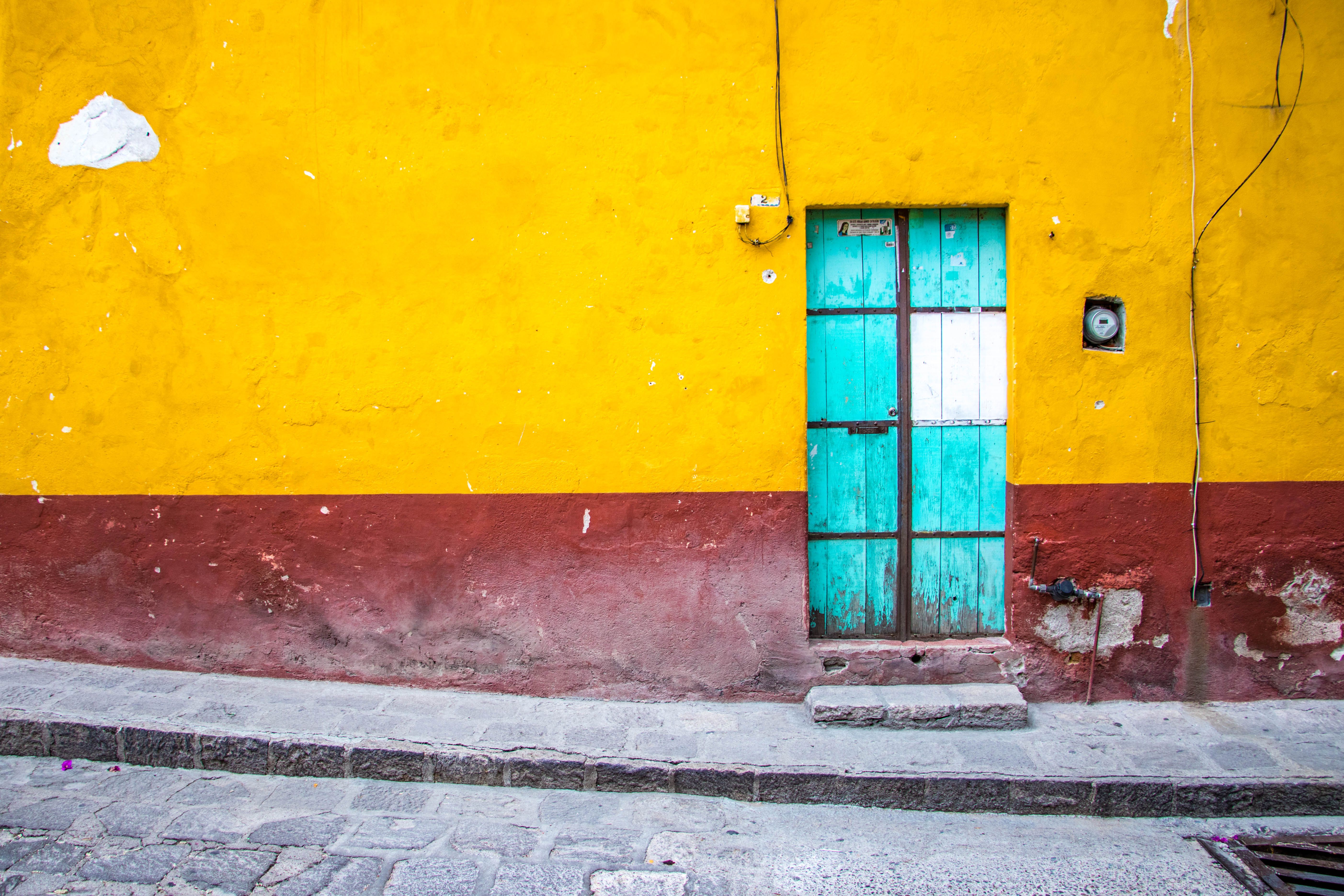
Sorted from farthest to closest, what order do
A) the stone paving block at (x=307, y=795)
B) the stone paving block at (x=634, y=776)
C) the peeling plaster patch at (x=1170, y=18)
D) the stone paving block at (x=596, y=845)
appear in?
the peeling plaster patch at (x=1170, y=18), the stone paving block at (x=634, y=776), the stone paving block at (x=307, y=795), the stone paving block at (x=596, y=845)

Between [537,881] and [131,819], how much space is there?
1677 mm

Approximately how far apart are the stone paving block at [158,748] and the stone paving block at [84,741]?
0.06 meters

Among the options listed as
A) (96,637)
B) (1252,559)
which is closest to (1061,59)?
(1252,559)

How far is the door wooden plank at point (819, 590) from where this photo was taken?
4.11 m

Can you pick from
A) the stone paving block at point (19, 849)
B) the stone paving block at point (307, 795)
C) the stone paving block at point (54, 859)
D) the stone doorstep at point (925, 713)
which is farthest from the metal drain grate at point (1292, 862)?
the stone paving block at point (19, 849)

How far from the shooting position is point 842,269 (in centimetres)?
405

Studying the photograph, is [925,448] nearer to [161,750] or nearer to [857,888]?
[857,888]

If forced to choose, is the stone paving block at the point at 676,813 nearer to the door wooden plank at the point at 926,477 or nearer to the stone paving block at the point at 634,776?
the stone paving block at the point at 634,776

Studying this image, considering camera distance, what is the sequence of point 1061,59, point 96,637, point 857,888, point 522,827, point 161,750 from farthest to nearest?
point 96,637 → point 1061,59 → point 161,750 → point 522,827 → point 857,888

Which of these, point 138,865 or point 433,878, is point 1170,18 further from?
point 138,865

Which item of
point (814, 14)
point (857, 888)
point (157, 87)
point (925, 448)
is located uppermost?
point (814, 14)

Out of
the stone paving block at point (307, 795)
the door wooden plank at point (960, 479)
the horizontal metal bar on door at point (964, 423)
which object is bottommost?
the stone paving block at point (307, 795)

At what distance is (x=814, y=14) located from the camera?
3.84 meters

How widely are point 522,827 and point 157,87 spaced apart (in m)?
3.99
